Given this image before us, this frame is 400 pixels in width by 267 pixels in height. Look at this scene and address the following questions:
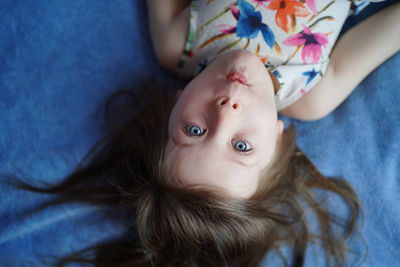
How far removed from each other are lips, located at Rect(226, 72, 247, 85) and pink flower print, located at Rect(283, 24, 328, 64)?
0.20 m

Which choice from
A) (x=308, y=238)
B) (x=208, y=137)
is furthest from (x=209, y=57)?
(x=308, y=238)

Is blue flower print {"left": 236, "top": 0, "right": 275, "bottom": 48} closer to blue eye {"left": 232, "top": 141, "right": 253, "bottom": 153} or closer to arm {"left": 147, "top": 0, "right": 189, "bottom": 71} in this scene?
arm {"left": 147, "top": 0, "right": 189, "bottom": 71}

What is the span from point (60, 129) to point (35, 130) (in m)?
0.06

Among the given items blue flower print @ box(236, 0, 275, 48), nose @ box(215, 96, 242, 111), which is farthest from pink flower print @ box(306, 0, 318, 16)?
nose @ box(215, 96, 242, 111)

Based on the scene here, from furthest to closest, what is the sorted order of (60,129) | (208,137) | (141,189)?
(60,129)
(141,189)
(208,137)

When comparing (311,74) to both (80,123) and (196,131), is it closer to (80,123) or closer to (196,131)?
(196,131)

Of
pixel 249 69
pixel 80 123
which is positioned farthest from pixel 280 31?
pixel 80 123

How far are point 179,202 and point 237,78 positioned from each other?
300 millimetres

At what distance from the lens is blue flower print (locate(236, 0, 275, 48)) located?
35.3 inches

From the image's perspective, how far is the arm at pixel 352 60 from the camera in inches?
36.6

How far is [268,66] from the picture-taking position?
36.1 inches

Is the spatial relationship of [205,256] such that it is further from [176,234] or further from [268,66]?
[268,66]

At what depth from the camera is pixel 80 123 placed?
3.20 feet

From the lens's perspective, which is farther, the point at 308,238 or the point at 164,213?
the point at 308,238
